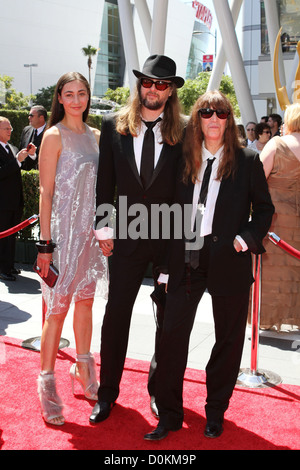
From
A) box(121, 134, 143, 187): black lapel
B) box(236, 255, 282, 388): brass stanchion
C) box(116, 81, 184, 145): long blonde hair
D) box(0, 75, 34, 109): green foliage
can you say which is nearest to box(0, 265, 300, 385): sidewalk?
box(236, 255, 282, 388): brass stanchion

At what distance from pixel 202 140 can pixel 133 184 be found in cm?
46

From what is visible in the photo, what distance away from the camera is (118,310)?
3.31m

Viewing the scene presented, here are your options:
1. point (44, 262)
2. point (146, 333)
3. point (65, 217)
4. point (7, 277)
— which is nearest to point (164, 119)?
point (65, 217)

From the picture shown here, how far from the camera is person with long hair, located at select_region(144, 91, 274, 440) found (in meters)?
3.05

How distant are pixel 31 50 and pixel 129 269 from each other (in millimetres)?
80465

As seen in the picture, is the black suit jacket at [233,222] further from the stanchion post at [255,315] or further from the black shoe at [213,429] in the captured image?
the stanchion post at [255,315]

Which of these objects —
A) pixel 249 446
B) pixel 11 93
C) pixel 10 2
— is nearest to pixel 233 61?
pixel 249 446

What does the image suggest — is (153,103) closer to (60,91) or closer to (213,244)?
(60,91)

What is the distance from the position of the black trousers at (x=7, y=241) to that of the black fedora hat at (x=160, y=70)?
422 centimetres

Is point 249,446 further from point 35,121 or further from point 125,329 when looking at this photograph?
point 35,121

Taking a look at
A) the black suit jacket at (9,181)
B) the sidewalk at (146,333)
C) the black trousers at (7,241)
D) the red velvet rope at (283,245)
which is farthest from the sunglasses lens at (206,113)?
the black trousers at (7,241)

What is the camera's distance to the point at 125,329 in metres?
3.35

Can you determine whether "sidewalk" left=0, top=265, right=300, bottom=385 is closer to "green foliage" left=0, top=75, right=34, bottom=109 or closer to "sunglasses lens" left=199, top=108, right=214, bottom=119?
"sunglasses lens" left=199, top=108, right=214, bottom=119

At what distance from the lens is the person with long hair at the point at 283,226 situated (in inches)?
180
